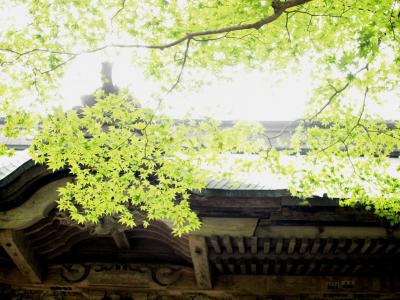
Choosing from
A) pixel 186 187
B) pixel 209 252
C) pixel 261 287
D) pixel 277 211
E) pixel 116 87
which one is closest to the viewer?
pixel 186 187

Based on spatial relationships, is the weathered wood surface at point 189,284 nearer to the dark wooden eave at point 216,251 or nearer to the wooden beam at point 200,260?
the dark wooden eave at point 216,251

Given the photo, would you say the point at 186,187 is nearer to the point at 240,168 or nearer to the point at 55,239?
the point at 240,168

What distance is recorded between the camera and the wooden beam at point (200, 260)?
21.6ft

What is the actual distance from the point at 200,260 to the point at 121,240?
4.98 ft

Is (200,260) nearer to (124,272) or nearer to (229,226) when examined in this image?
(229,226)

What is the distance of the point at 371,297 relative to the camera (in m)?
7.35

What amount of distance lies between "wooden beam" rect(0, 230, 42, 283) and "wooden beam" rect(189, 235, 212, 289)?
279cm

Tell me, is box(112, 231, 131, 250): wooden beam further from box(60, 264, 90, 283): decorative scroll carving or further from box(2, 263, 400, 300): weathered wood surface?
box(60, 264, 90, 283): decorative scroll carving

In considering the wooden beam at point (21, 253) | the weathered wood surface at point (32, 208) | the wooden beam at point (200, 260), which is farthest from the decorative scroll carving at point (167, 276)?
the weathered wood surface at point (32, 208)

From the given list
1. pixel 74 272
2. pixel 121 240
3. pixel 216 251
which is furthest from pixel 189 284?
pixel 74 272

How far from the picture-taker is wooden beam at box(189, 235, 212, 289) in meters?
6.57

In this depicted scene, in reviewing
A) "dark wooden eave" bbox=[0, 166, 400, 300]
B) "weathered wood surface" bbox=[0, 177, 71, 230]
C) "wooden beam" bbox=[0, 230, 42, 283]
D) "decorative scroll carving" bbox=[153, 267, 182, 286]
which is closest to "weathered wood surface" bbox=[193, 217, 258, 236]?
"dark wooden eave" bbox=[0, 166, 400, 300]

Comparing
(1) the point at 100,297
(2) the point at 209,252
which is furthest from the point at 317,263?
(1) the point at 100,297

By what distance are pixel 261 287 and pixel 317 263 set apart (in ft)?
3.56
